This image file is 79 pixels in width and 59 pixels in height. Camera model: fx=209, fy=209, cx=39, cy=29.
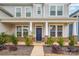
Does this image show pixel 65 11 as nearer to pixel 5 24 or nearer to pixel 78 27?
pixel 78 27

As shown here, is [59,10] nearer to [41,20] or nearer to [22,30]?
[41,20]

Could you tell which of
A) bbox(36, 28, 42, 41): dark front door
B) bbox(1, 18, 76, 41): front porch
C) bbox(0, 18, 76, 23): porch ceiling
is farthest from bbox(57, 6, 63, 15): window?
bbox(36, 28, 42, 41): dark front door

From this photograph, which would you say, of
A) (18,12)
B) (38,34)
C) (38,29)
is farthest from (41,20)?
(18,12)

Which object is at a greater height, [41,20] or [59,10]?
[59,10]

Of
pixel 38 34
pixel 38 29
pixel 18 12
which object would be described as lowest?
pixel 38 34

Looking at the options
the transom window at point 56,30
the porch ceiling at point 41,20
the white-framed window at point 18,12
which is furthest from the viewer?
the white-framed window at point 18,12

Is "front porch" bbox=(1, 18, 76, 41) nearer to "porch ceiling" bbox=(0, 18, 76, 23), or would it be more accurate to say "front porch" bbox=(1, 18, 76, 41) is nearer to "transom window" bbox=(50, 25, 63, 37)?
"transom window" bbox=(50, 25, 63, 37)

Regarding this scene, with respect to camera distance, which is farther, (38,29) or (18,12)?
(18,12)

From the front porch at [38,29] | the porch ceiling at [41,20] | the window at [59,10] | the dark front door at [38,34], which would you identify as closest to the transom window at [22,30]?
the front porch at [38,29]

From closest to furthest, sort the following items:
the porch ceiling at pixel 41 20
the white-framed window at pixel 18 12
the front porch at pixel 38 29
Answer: the porch ceiling at pixel 41 20, the front porch at pixel 38 29, the white-framed window at pixel 18 12

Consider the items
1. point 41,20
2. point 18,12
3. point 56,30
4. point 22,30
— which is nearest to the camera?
point 41,20

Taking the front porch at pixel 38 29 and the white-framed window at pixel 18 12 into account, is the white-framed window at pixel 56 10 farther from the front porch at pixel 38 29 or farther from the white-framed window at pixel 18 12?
the white-framed window at pixel 18 12

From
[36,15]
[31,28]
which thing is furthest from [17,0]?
[36,15]

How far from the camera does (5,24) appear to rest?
84.6ft
